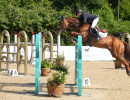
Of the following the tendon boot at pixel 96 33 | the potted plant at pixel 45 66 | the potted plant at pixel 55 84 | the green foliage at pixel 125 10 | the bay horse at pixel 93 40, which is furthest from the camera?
the green foliage at pixel 125 10

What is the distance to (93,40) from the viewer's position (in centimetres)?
985

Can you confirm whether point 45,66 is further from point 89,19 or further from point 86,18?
point 86,18

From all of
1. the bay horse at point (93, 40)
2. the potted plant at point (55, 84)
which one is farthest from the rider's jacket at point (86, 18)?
the potted plant at point (55, 84)

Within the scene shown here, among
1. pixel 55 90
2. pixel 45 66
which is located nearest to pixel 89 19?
pixel 55 90

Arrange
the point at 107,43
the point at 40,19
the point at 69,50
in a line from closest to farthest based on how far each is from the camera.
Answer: the point at 107,43, the point at 69,50, the point at 40,19

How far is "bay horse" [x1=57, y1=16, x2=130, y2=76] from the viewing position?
9695 mm

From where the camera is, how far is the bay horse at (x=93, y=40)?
9.70 m

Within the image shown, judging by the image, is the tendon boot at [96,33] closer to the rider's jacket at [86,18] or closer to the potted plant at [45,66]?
the rider's jacket at [86,18]

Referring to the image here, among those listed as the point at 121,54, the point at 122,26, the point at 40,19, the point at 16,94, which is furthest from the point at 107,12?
the point at 16,94

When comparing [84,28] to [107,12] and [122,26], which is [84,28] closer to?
[122,26]

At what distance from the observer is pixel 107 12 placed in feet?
123

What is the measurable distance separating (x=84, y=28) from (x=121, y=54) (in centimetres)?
176

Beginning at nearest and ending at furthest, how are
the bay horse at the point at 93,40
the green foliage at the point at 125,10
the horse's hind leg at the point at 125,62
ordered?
1. the bay horse at the point at 93,40
2. the horse's hind leg at the point at 125,62
3. the green foliage at the point at 125,10

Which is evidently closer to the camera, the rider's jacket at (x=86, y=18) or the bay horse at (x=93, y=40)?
the rider's jacket at (x=86, y=18)
